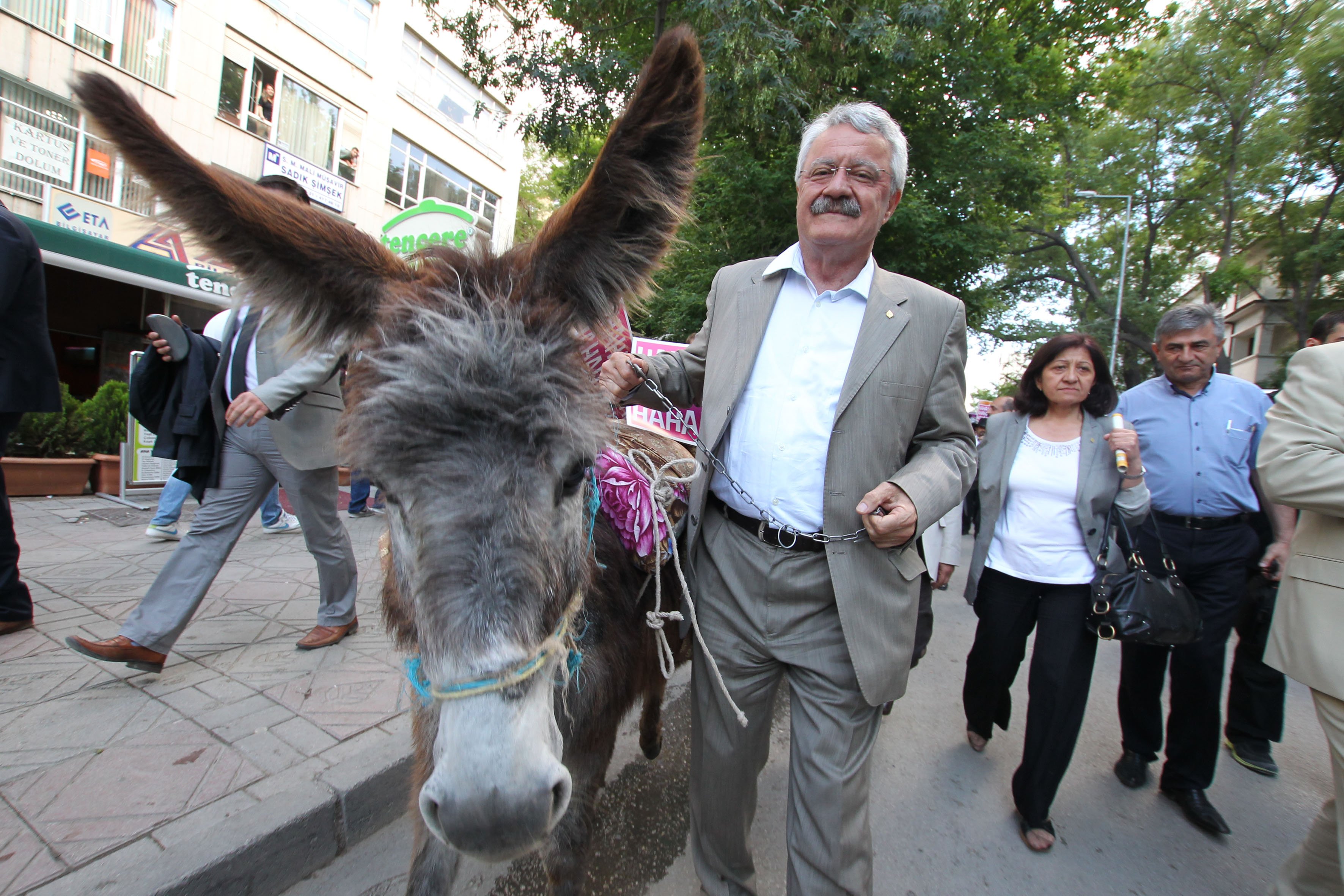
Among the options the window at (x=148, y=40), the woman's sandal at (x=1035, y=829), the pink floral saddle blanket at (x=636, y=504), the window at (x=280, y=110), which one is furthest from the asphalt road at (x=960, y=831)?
the window at (x=280, y=110)

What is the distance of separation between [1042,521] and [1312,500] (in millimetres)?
1222

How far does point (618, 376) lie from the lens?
1.87m

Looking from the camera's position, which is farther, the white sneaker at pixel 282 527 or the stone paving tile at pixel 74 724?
the white sneaker at pixel 282 527

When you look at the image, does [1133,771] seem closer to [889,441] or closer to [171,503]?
[889,441]

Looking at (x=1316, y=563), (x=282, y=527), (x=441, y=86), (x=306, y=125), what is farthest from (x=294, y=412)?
(x=441, y=86)

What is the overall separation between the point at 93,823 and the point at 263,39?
18174 mm

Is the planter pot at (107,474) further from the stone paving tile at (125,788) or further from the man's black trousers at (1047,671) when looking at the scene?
the man's black trousers at (1047,671)

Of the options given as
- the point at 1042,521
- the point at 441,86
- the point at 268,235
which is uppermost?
the point at 441,86

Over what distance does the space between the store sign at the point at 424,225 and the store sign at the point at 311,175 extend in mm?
9386

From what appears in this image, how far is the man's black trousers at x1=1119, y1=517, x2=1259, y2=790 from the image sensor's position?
314 cm

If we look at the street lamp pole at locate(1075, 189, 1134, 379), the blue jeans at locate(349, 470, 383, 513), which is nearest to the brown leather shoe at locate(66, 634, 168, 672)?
the blue jeans at locate(349, 470, 383, 513)

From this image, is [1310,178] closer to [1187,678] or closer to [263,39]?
[1187,678]

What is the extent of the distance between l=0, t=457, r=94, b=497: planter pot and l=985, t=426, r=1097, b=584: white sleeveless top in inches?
393

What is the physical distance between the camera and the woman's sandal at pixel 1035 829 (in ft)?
9.49
